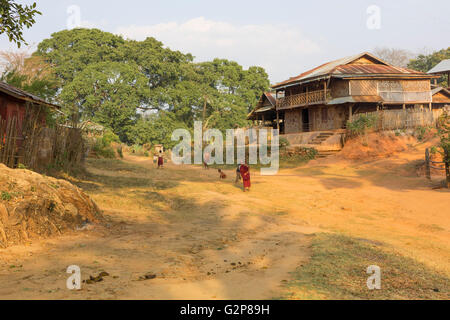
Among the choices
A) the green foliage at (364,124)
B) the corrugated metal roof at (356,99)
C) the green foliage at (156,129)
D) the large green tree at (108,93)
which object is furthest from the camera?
the green foliage at (156,129)

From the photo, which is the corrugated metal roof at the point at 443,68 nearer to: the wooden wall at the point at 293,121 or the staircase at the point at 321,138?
the wooden wall at the point at 293,121

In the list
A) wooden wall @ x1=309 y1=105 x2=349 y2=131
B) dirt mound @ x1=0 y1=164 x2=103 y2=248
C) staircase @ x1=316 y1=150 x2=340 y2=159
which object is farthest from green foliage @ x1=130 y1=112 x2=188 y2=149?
dirt mound @ x1=0 y1=164 x2=103 y2=248

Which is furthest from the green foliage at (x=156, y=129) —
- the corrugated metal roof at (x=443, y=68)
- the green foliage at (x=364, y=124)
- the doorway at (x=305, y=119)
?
the corrugated metal roof at (x=443, y=68)

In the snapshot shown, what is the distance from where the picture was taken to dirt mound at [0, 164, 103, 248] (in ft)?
17.6

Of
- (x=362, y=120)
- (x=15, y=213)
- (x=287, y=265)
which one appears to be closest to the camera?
(x=287, y=265)

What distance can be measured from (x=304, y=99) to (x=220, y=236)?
80.0 feet

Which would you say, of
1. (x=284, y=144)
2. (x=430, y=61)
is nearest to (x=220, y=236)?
(x=284, y=144)

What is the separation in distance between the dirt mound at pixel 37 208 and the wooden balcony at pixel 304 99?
76.5ft

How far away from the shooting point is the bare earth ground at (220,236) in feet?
12.0

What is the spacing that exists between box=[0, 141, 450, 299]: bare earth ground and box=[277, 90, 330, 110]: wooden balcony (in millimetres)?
13565

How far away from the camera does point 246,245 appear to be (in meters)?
6.12
